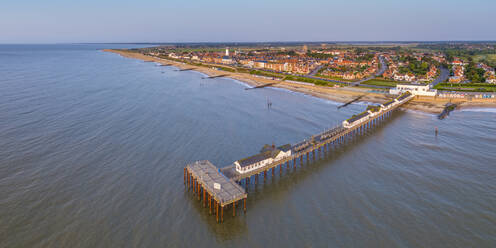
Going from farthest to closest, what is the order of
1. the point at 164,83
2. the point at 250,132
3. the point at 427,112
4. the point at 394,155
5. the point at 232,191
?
the point at 164,83, the point at 427,112, the point at 250,132, the point at 394,155, the point at 232,191

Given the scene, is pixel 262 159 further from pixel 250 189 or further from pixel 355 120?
pixel 355 120

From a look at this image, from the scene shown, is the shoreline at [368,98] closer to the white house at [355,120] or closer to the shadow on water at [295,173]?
the white house at [355,120]

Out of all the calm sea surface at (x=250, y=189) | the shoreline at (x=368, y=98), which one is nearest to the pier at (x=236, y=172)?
the calm sea surface at (x=250, y=189)

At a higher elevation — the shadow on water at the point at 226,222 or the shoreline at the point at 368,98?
the shoreline at the point at 368,98

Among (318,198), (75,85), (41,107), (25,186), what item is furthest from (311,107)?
(75,85)

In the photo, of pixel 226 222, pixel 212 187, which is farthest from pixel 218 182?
pixel 226 222

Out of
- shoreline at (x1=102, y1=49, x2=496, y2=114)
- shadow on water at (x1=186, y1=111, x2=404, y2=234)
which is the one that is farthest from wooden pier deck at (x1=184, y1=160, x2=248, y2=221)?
shoreline at (x1=102, y1=49, x2=496, y2=114)

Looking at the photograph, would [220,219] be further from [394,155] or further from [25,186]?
[394,155]
